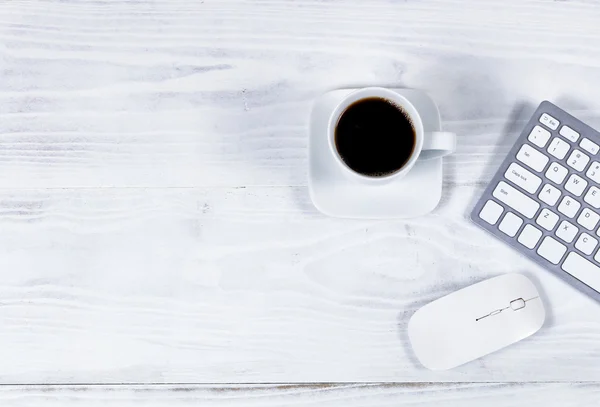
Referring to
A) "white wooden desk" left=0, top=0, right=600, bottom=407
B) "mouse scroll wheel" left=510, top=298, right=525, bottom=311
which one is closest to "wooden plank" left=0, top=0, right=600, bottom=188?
"white wooden desk" left=0, top=0, right=600, bottom=407

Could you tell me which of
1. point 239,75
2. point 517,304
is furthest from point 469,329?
point 239,75

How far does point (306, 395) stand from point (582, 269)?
253mm

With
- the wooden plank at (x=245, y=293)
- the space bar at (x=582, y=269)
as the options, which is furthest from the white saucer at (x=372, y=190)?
the space bar at (x=582, y=269)

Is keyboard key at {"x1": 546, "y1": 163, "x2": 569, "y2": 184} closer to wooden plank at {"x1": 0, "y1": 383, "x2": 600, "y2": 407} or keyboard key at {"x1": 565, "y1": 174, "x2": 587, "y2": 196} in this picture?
keyboard key at {"x1": 565, "y1": 174, "x2": 587, "y2": 196}

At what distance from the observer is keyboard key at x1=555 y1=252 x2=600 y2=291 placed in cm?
52

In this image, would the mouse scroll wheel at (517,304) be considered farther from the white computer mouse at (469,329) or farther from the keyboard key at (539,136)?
the keyboard key at (539,136)

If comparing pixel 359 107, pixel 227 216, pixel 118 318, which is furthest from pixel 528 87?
pixel 118 318

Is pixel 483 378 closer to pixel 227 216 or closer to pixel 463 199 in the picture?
pixel 463 199

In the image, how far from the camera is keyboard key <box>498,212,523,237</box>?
0.53m

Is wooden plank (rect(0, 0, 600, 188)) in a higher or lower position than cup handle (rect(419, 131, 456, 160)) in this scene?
higher

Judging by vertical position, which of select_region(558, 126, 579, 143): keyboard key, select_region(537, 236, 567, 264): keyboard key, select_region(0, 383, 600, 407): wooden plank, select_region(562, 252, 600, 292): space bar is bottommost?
select_region(0, 383, 600, 407): wooden plank

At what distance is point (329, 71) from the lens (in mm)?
550

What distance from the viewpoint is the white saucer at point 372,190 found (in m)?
0.52

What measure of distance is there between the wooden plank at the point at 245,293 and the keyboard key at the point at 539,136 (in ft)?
0.22
